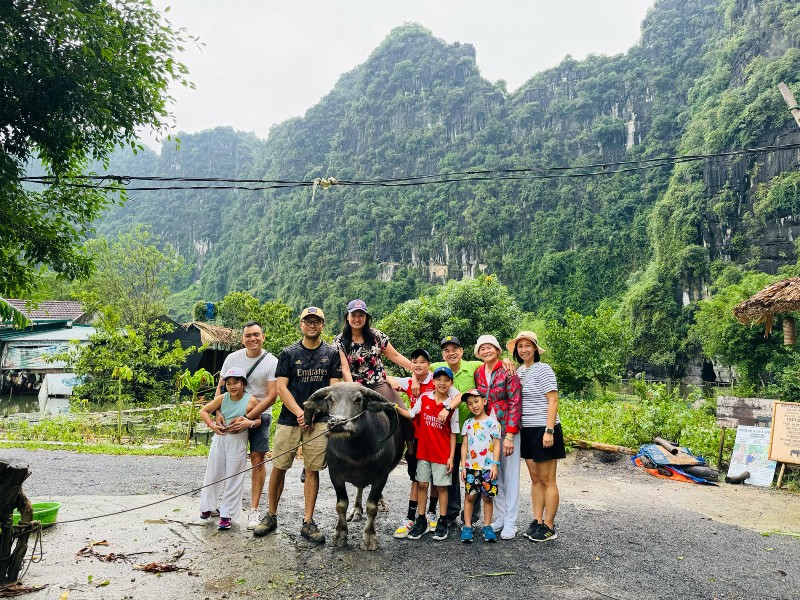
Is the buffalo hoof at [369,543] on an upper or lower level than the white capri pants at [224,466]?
lower

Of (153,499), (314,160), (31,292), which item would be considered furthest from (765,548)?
(314,160)

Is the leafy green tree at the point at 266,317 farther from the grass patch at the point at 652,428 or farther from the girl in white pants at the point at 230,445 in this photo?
the girl in white pants at the point at 230,445

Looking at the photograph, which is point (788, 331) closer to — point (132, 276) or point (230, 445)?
point (230, 445)

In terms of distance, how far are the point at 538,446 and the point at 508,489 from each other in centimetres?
44

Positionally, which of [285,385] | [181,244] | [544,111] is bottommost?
[285,385]

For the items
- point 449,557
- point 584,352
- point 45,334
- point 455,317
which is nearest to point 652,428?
point 449,557

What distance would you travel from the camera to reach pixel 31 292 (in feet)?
19.4

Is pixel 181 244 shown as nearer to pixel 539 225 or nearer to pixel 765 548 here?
pixel 539 225

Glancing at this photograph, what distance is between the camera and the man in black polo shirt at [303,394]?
4.18m

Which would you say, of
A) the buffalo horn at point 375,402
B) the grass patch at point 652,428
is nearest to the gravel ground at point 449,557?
the buffalo horn at point 375,402

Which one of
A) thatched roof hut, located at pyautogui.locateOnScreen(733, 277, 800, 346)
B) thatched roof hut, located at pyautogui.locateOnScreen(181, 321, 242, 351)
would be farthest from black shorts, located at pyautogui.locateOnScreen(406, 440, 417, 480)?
thatched roof hut, located at pyautogui.locateOnScreen(181, 321, 242, 351)

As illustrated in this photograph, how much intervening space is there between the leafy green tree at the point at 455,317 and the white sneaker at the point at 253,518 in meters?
13.8

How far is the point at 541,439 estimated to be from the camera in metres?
4.18

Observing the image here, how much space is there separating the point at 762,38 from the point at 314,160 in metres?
66.5
